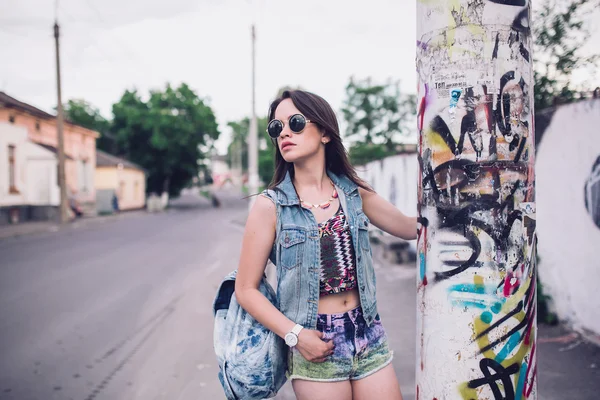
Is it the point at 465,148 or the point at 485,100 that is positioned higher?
the point at 485,100

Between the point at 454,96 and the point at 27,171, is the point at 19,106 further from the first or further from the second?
the point at 454,96

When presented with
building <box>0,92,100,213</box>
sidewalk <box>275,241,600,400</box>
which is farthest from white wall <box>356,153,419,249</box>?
building <box>0,92,100,213</box>

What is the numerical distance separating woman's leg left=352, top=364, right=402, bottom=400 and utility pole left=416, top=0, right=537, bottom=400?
45cm

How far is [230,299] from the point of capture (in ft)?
6.41

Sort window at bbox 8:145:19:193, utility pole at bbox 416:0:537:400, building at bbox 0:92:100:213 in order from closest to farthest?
1. utility pole at bbox 416:0:537:400
2. window at bbox 8:145:19:193
3. building at bbox 0:92:100:213

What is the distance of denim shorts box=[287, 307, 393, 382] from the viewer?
181 centimetres

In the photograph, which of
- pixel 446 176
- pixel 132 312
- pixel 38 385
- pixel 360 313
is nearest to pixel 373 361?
pixel 360 313

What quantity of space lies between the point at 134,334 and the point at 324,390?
4.15m

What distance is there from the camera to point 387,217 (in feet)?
6.97

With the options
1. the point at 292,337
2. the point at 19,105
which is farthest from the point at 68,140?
the point at 292,337

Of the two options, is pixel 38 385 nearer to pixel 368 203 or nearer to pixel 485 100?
pixel 368 203

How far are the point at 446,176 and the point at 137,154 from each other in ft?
147

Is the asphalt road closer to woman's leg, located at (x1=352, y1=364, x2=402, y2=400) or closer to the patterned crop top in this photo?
woman's leg, located at (x1=352, y1=364, x2=402, y2=400)

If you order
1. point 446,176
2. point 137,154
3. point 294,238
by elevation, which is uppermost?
point 137,154
